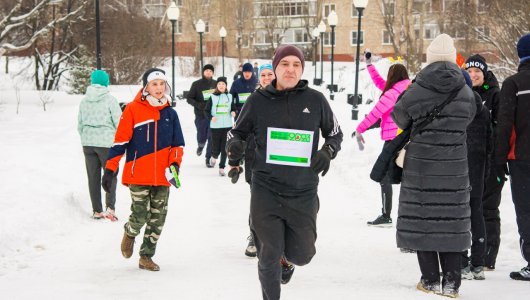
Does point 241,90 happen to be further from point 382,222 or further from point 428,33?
point 428,33

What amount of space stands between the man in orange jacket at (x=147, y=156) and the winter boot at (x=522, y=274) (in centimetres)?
311

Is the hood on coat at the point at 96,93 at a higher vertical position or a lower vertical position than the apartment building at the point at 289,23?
lower

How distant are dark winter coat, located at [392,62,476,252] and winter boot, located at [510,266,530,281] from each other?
3.39 feet

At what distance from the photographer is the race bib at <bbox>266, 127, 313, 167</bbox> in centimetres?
469

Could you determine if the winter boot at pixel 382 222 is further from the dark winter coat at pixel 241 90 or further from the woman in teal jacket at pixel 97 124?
the dark winter coat at pixel 241 90

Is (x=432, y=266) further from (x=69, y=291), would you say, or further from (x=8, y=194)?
(x=8, y=194)

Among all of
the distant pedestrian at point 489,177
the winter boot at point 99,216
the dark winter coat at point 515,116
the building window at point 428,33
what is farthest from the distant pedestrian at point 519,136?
the building window at point 428,33

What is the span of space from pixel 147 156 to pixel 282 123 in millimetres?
2096

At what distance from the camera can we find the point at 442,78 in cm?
509

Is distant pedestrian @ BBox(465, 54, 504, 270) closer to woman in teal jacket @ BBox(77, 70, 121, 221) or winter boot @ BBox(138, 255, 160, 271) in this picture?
winter boot @ BBox(138, 255, 160, 271)

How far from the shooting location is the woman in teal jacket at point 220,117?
13.4 m

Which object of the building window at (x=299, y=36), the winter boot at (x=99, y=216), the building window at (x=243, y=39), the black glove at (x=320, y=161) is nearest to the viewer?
the black glove at (x=320, y=161)

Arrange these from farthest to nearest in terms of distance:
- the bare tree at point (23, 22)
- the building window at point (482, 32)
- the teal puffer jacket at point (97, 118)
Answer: the building window at point (482, 32)
the bare tree at point (23, 22)
the teal puffer jacket at point (97, 118)

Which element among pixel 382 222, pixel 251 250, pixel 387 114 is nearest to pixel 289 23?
pixel 382 222
